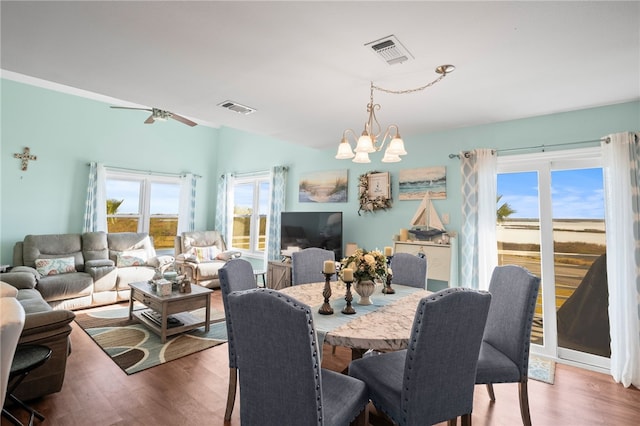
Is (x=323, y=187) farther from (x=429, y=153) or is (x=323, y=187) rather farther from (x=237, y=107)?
(x=237, y=107)

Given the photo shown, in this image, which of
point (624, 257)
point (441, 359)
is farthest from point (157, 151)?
point (624, 257)

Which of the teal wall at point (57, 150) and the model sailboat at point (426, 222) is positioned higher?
the teal wall at point (57, 150)

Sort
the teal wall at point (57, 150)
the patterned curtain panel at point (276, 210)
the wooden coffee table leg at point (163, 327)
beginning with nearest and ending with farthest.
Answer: the wooden coffee table leg at point (163, 327)
the teal wall at point (57, 150)
the patterned curtain panel at point (276, 210)

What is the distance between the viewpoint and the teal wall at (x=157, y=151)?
3.23 m

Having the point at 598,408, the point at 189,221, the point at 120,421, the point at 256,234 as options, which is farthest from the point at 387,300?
the point at 189,221

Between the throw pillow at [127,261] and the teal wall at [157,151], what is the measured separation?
1010 mm

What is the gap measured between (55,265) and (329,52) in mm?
4708

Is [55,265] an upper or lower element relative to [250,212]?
lower

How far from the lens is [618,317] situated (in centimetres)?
268

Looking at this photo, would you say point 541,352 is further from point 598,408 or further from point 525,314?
point 525,314

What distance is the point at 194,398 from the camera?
88.7 inches

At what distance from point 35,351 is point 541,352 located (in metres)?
4.26

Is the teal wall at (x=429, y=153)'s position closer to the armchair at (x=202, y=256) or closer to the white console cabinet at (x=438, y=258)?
the white console cabinet at (x=438, y=258)

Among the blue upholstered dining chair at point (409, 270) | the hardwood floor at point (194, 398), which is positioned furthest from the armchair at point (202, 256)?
the blue upholstered dining chair at point (409, 270)
